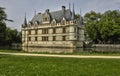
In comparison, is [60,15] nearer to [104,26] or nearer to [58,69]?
[104,26]

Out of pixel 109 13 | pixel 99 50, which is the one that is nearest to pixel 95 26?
pixel 109 13

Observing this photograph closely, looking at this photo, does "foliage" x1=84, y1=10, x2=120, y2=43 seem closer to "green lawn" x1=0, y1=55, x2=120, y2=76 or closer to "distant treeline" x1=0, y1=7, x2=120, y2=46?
"distant treeline" x1=0, y1=7, x2=120, y2=46

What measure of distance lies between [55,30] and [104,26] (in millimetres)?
15663

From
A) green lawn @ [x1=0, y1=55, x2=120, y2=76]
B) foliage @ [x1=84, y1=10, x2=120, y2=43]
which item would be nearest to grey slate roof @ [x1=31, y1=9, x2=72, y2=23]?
foliage @ [x1=84, y1=10, x2=120, y2=43]

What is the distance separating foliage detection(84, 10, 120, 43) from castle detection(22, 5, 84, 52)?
10.2 meters

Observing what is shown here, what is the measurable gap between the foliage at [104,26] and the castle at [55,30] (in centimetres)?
1025

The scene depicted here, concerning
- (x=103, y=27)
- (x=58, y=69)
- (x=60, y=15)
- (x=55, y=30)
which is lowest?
(x=58, y=69)

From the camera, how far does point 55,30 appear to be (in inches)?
2221

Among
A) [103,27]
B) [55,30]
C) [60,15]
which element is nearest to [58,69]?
[55,30]

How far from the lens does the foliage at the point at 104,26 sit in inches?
2435

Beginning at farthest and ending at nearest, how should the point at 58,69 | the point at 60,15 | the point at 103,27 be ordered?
1. the point at 103,27
2. the point at 60,15
3. the point at 58,69

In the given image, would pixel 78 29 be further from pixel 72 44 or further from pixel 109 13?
pixel 109 13

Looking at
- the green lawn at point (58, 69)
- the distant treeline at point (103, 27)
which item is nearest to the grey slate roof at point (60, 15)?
the distant treeline at point (103, 27)

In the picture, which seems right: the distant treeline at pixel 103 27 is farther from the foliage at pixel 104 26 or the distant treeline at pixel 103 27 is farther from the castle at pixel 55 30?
the castle at pixel 55 30
